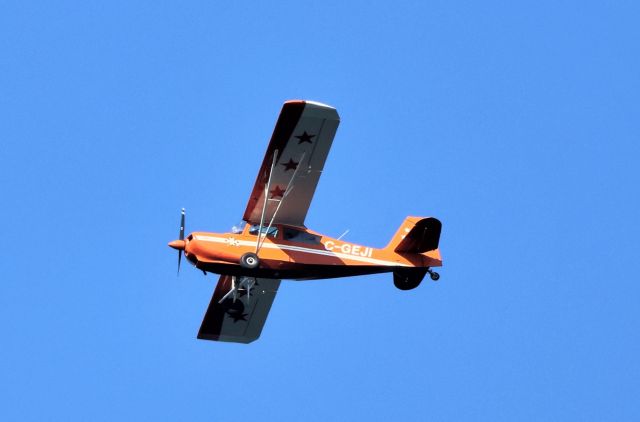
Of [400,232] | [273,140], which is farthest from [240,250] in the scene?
[400,232]

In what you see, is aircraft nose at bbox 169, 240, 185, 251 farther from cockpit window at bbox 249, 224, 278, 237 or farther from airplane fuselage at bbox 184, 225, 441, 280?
cockpit window at bbox 249, 224, 278, 237

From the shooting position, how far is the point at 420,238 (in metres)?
28.7

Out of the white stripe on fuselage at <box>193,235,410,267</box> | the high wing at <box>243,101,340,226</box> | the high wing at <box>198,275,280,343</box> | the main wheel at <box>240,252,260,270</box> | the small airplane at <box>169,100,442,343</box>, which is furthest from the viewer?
the high wing at <box>198,275,280,343</box>

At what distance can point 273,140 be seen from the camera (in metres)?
26.5

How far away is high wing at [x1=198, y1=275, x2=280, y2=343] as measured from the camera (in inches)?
1214

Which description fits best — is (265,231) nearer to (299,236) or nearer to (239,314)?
(299,236)

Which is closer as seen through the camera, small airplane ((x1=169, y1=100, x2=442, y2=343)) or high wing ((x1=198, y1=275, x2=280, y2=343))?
small airplane ((x1=169, y1=100, x2=442, y2=343))

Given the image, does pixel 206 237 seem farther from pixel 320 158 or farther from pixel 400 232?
pixel 400 232

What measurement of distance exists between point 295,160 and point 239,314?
19.7 ft

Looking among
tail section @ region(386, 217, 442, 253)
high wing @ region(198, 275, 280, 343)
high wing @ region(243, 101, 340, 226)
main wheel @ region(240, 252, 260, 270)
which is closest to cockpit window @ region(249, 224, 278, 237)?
high wing @ region(243, 101, 340, 226)

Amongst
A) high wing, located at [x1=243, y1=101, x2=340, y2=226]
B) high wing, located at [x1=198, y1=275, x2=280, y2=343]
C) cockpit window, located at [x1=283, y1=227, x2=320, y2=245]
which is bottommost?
high wing, located at [x1=198, y1=275, x2=280, y2=343]

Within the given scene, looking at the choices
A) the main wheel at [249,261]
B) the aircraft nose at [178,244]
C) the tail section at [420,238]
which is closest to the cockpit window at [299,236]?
the main wheel at [249,261]

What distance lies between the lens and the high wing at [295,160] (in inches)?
1025

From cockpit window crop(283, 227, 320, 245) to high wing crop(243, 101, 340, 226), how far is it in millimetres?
194
